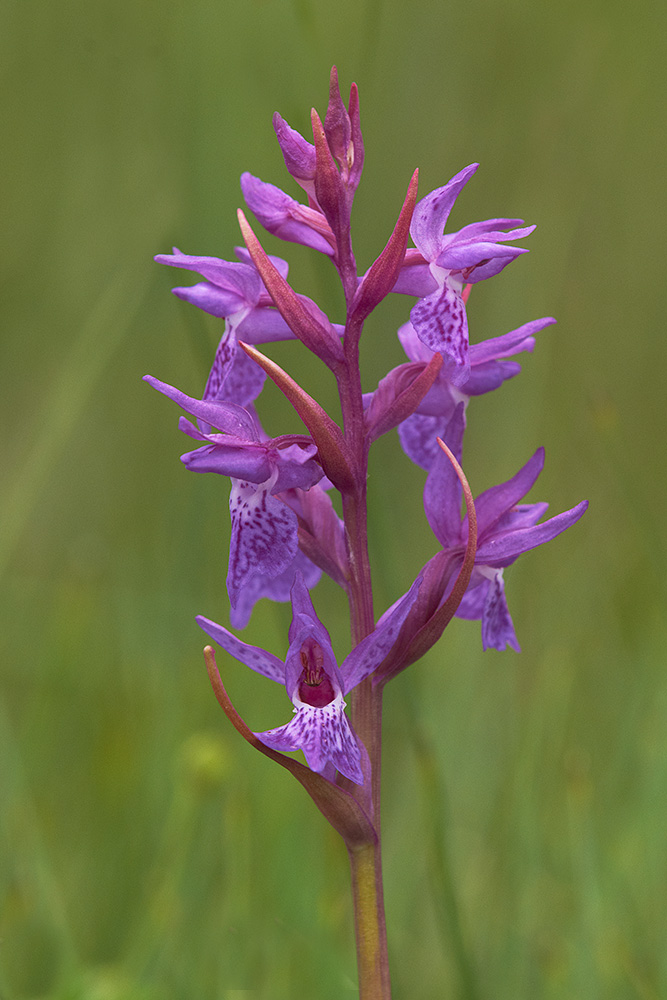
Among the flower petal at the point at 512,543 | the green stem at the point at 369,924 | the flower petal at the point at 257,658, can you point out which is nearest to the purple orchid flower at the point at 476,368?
the flower petal at the point at 512,543

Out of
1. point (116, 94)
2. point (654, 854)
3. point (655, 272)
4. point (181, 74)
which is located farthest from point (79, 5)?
point (654, 854)

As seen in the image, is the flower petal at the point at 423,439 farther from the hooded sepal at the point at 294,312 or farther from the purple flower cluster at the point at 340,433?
the hooded sepal at the point at 294,312

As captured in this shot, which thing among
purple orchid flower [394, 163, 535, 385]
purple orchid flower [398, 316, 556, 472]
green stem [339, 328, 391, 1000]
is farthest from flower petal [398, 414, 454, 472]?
green stem [339, 328, 391, 1000]

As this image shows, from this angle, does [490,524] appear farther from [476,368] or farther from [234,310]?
[234,310]

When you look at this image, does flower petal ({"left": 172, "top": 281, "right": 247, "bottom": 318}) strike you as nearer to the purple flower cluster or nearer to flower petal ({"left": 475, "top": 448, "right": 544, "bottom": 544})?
the purple flower cluster

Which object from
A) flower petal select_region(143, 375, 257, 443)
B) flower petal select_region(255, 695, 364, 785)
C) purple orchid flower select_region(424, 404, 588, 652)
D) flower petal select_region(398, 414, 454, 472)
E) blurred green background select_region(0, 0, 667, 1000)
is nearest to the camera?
flower petal select_region(255, 695, 364, 785)

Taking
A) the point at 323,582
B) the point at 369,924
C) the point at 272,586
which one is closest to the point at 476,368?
the point at 272,586

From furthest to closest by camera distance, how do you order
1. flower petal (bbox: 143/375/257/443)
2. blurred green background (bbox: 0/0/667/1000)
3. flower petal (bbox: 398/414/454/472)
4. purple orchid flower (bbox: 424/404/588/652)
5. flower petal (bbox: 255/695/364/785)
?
blurred green background (bbox: 0/0/667/1000) < flower petal (bbox: 398/414/454/472) < purple orchid flower (bbox: 424/404/588/652) < flower petal (bbox: 143/375/257/443) < flower petal (bbox: 255/695/364/785)
